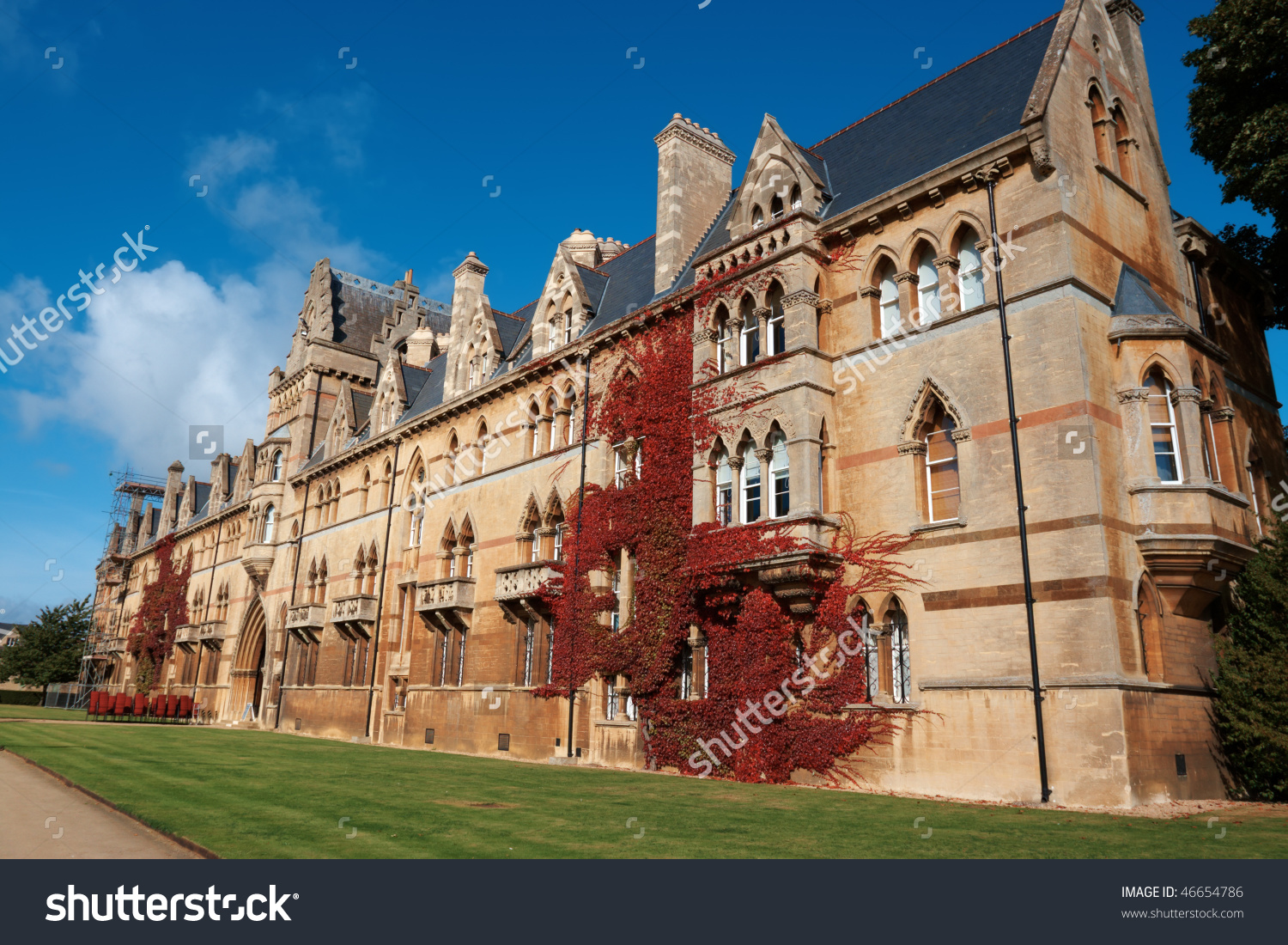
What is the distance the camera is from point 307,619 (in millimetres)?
41406

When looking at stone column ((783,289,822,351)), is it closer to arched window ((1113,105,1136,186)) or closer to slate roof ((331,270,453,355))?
arched window ((1113,105,1136,186))

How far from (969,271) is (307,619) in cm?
3365

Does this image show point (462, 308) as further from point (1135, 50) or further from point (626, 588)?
point (1135, 50)

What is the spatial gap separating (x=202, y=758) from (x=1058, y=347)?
2058 centimetres

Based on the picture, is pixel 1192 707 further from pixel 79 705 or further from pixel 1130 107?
pixel 79 705

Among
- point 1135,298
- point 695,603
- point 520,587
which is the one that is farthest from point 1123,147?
point 520,587

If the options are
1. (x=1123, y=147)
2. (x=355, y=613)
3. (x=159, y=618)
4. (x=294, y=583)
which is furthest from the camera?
(x=159, y=618)

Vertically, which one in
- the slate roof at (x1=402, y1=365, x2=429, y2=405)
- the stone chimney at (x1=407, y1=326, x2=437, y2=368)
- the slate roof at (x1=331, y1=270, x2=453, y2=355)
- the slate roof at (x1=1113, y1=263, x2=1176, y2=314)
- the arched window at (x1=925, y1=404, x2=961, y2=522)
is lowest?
the arched window at (x1=925, y1=404, x2=961, y2=522)

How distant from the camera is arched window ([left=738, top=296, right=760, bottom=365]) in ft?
75.1

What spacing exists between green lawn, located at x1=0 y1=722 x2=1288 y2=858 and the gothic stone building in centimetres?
261

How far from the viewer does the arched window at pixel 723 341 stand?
922 inches

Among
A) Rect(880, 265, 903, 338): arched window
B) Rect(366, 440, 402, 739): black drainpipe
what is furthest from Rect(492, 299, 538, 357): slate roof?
Rect(880, 265, 903, 338): arched window
